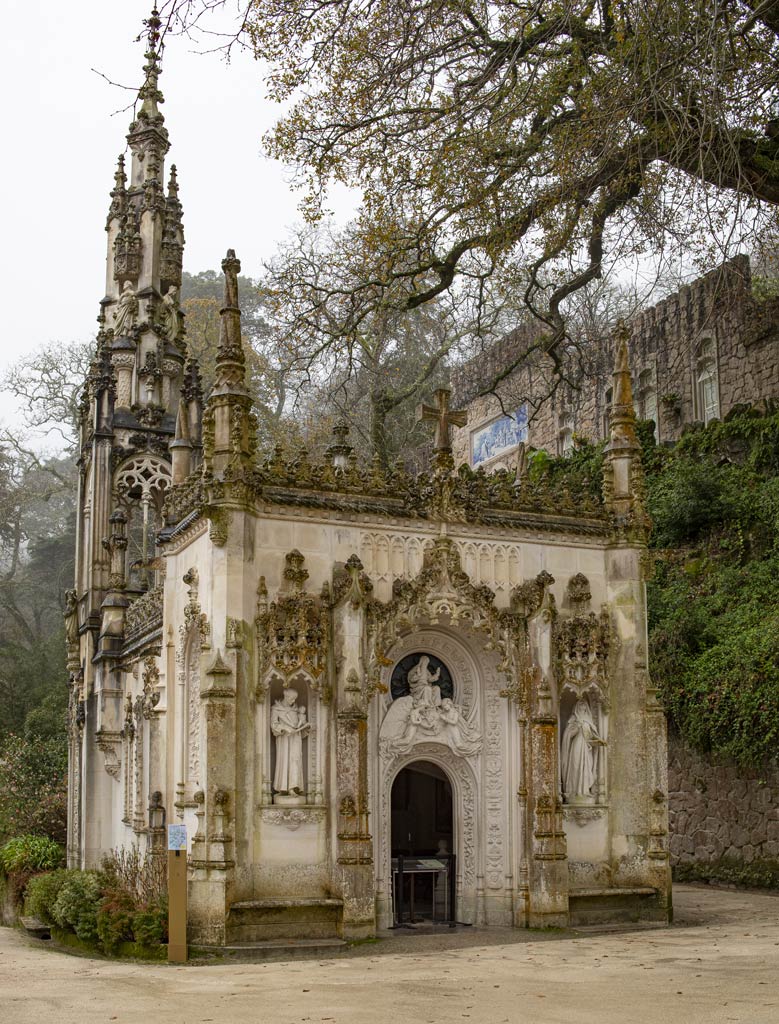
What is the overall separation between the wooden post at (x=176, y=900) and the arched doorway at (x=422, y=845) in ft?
10.1

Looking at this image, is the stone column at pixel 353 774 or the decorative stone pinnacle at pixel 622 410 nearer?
the stone column at pixel 353 774

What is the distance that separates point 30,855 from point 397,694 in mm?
9311

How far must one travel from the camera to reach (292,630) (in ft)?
45.6

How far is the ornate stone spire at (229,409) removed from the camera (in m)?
14.1

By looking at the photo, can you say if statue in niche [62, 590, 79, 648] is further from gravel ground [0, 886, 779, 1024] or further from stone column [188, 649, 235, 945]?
stone column [188, 649, 235, 945]

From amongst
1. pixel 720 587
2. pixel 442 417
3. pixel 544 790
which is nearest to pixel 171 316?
pixel 442 417

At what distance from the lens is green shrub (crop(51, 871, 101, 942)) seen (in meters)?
14.2

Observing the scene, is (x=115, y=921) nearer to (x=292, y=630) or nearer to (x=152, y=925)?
(x=152, y=925)

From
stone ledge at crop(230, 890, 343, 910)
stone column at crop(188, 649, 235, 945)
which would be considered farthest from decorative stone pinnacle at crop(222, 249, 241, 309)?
stone ledge at crop(230, 890, 343, 910)

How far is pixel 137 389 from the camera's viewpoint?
23.5 meters

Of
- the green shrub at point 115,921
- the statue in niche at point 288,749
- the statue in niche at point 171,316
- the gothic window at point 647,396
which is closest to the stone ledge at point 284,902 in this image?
the statue in niche at point 288,749

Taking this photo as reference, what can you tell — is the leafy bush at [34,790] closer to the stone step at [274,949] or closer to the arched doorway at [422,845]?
the arched doorway at [422,845]

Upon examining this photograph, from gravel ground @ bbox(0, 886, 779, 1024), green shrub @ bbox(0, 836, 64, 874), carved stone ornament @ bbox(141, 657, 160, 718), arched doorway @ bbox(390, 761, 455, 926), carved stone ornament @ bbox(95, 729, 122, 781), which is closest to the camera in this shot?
gravel ground @ bbox(0, 886, 779, 1024)

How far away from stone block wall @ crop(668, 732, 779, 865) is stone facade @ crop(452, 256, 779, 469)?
280 inches
